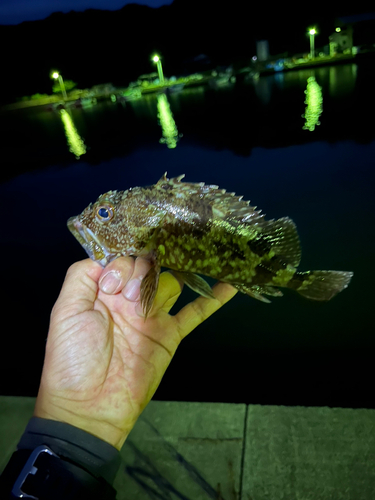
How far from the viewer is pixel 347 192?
37.8ft

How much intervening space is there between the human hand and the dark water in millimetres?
2860

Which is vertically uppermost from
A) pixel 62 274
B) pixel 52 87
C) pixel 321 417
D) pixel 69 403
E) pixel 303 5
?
pixel 303 5

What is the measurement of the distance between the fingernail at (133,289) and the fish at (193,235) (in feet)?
0.47

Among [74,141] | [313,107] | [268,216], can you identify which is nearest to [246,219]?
[268,216]

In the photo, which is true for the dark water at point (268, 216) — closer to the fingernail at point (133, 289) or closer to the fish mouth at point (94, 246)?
the fingernail at point (133, 289)

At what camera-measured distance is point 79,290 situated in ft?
9.38

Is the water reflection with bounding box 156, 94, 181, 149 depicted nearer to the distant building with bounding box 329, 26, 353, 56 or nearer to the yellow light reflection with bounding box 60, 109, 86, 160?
the yellow light reflection with bounding box 60, 109, 86, 160

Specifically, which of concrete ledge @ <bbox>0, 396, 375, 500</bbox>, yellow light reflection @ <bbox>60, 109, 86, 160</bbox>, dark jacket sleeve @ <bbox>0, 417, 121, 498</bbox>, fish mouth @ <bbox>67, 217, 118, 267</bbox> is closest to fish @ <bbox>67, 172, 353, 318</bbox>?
fish mouth @ <bbox>67, 217, 118, 267</bbox>

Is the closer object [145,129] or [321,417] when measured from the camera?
[321,417]

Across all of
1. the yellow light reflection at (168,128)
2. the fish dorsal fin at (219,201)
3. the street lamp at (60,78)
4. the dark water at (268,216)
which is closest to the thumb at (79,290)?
the fish dorsal fin at (219,201)

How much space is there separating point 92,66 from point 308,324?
122 m

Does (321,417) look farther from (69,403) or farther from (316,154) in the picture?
(316,154)

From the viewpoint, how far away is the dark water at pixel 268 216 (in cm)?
536

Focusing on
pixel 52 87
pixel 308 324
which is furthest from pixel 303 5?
pixel 308 324
